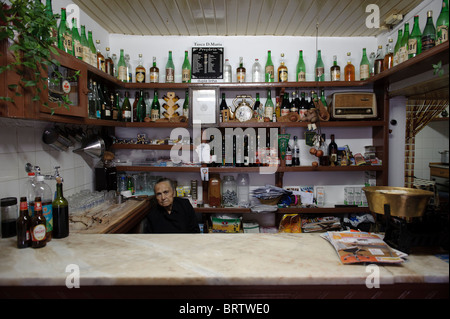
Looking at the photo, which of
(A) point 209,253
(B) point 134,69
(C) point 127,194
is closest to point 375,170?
(A) point 209,253

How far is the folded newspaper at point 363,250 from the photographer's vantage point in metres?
1.08

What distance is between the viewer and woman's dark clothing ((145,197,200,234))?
2332 mm

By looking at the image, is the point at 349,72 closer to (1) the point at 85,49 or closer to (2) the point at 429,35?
(2) the point at 429,35

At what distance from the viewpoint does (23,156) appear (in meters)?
1.92

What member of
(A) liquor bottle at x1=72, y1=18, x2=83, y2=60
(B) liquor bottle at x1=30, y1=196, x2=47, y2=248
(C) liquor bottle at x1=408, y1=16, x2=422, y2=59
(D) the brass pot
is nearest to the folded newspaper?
(D) the brass pot

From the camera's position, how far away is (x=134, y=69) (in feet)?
10.5

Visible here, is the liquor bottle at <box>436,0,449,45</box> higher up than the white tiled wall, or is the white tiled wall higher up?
the liquor bottle at <box>436,0,449,45</box>

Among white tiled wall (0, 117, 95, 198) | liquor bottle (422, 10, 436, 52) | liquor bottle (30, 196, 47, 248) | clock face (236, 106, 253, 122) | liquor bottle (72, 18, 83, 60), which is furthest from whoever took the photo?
clock face (236, 106, 253, 122)

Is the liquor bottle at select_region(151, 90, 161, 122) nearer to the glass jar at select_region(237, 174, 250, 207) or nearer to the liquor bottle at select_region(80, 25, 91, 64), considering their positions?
the liquor bottle at select_region(80, 25, 91, 64)

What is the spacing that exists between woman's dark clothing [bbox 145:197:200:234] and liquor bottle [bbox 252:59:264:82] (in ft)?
5.18

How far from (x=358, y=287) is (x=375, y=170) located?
7.35 feet

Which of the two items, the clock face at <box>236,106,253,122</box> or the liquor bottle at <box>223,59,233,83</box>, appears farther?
the liquor bottle at <box>223,59,233,83</box>

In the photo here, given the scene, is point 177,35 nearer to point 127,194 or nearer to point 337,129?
point 127,194
